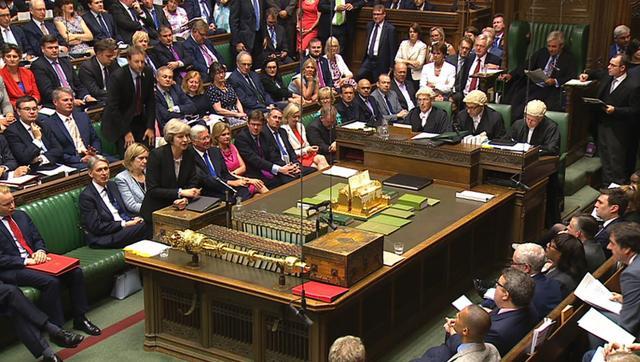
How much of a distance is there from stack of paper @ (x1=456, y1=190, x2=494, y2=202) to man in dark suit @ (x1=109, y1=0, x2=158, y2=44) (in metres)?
4.99

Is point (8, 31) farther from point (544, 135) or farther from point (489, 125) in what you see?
point (544, 135)

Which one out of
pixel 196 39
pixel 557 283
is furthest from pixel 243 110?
pixel 557 283

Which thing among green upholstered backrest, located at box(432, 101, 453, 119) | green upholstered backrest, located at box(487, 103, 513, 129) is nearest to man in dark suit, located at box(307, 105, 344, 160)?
green upholstered backrest, located at box(432, 101, 453, 119)

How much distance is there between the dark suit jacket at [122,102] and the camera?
24.8ft

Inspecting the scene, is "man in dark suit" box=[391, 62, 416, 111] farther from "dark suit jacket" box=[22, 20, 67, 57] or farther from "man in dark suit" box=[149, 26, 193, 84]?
"dark suit jacket" box=[22, 20, 67, 57]

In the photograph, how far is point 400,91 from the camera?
9797 mm

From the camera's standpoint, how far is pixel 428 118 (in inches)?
327

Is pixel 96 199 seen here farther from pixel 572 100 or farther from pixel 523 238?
pixel 572 100

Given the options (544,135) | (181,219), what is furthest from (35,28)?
(544,135)

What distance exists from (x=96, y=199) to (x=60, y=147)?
1.13 m

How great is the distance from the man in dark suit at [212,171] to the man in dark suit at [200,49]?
8.79ft

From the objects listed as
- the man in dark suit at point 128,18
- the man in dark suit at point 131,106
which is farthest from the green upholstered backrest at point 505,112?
the man in dark suit at point 128,18

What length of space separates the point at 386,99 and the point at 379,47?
6.02ft

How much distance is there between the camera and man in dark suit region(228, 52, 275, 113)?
31.3ft
